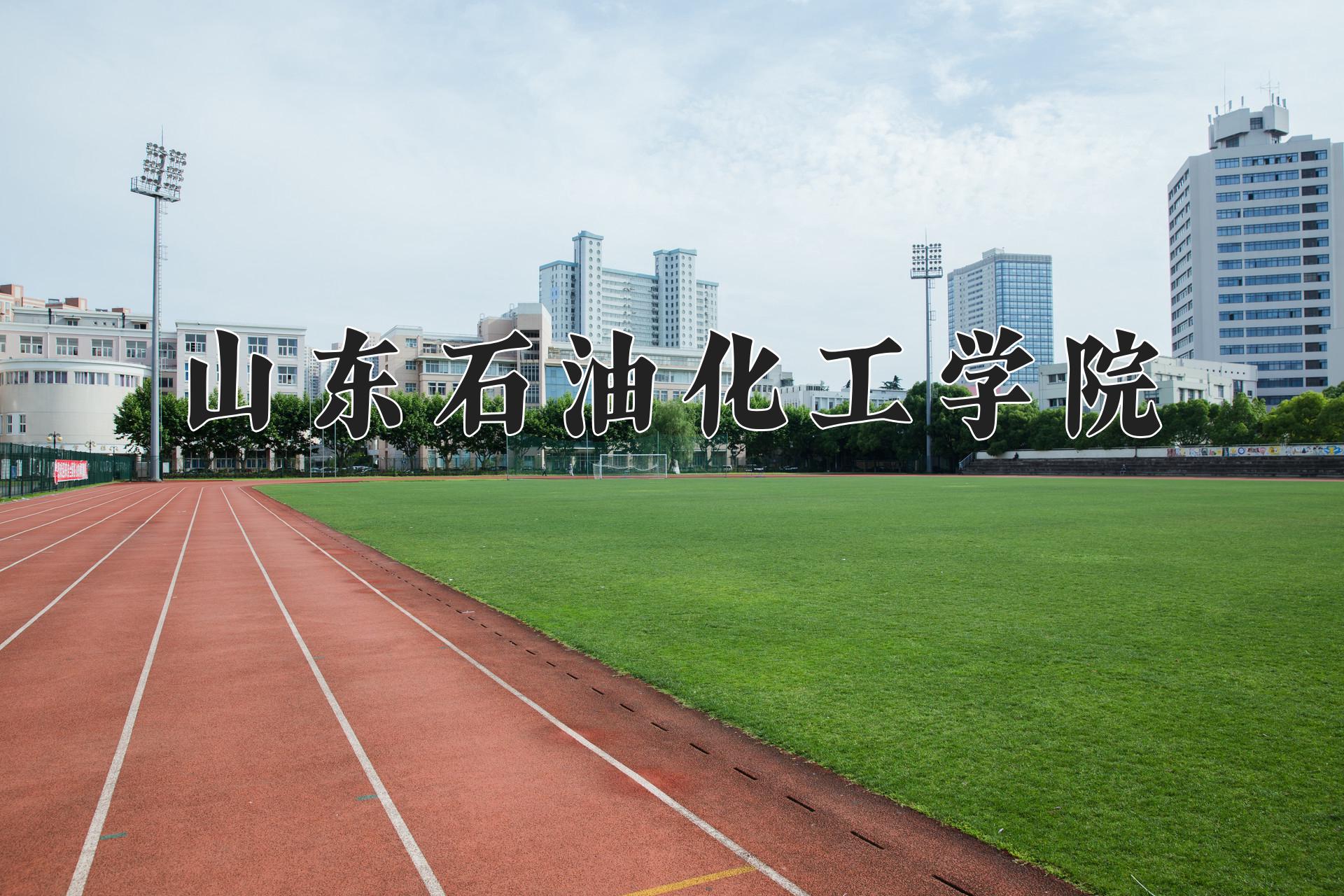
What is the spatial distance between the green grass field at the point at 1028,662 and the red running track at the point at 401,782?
1.46 ft

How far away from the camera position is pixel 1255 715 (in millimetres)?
5559

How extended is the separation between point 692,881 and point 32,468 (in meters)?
45.0

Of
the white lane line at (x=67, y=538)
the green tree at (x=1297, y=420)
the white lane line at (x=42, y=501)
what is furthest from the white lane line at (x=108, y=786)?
the green tree at (x=1297, y=420)

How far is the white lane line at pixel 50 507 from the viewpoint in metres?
24.1

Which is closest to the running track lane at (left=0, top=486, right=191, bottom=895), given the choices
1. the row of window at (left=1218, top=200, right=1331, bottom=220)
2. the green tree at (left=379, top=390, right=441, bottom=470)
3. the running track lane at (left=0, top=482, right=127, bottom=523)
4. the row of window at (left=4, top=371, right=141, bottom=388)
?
the running track lane at (left=0, top=482, right=127, bottom=523)

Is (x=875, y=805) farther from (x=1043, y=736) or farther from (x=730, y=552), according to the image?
(x=730, y=552)

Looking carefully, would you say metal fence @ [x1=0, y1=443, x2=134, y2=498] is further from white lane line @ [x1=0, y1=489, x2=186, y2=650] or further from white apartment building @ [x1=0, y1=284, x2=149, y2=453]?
white apartment building @ [x1=0, y1=284, x2=149, y2=453]

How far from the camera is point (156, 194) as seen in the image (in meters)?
53.6

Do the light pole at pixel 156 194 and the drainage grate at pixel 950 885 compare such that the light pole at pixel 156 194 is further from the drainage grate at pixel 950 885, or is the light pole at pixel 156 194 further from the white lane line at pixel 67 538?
the drainage grate at pixel 950 885

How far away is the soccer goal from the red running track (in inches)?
2461

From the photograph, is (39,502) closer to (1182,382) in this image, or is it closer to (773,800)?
(773,800)

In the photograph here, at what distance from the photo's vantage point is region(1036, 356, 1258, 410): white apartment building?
81000 mm

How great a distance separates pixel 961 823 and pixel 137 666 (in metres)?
7.38

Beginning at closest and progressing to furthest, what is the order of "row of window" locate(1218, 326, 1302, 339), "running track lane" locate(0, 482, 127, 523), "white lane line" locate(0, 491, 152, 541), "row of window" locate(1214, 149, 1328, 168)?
1. "white lane line" locate(0, 491, 152, 541)
2. "running track lane" locate(0, 482, 127, 523)
3. "row of window" locate(1214, 149, 1328, 168)
4. "row of window" locate(1218, 326, 1302, 339)
